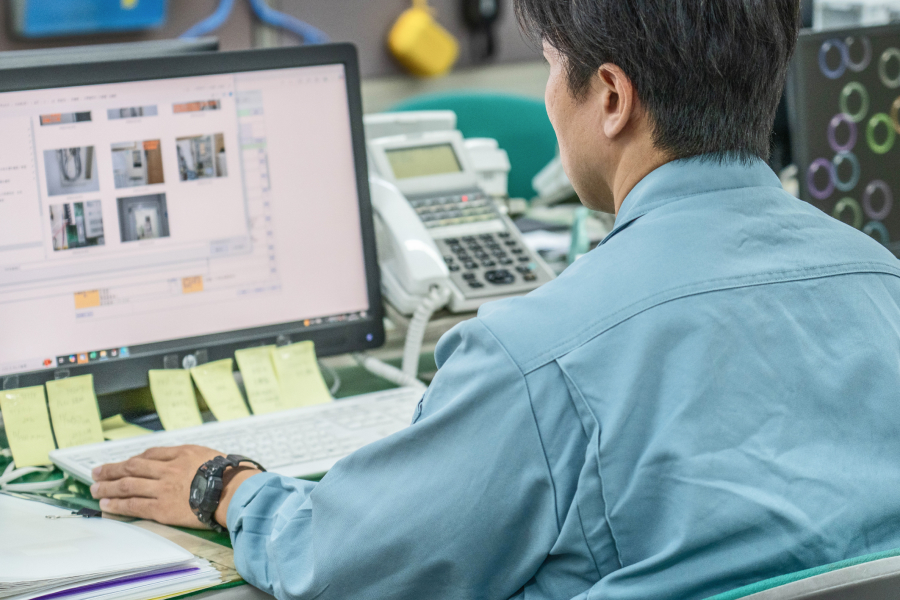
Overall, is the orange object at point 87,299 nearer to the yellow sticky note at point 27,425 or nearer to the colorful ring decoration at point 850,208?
the yellow sticky note at point 27,425

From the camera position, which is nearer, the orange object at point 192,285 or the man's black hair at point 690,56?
the man's black hair at point 690,56

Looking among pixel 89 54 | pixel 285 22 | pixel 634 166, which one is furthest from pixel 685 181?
pixel 285 22

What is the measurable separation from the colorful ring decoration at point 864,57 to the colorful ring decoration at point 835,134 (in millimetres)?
91

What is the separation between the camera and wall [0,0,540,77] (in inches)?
116

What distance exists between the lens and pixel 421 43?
321 centimetres

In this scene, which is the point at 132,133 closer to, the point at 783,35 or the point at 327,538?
the point at 327,538

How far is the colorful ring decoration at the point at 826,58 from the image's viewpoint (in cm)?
155

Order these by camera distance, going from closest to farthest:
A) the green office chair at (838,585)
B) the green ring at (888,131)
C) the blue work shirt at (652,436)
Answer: the green office chair at (838,585), the blue work shirt at (652,436), the green ring at (888,131)

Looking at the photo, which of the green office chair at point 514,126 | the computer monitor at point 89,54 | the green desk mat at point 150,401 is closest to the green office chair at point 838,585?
the green desk mat at point 150,401

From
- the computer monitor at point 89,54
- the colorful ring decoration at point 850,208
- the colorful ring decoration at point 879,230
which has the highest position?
the computer monitor at point 89,54

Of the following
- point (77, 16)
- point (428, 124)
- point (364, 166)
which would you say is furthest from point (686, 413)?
point (77, 16)

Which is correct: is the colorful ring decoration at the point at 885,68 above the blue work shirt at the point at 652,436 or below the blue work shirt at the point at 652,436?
above

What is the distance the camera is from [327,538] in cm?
71

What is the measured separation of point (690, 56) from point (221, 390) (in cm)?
77
